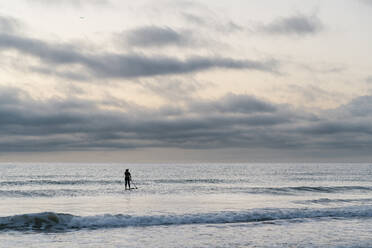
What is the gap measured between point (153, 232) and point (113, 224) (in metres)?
2.79

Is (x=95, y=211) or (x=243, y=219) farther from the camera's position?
(x=95, y=211)

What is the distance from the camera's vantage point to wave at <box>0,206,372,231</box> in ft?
61.1

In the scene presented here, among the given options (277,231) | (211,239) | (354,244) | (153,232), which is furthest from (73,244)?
(354,244)

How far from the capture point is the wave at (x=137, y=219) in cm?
1862

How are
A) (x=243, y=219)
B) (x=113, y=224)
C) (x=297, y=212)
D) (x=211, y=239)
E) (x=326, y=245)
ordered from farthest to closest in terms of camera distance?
1. (x=297, y=212)
2. (x=243, y=219)
3. (x=113, y=224)
4. (x=211, y=239)
5. (x=326, y=245)

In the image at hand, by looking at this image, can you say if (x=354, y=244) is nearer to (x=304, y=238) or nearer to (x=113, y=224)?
(x=304, y=238)

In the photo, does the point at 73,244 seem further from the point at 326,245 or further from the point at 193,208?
the point at 193,208

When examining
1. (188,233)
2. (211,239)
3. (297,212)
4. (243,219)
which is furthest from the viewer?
(297,212)

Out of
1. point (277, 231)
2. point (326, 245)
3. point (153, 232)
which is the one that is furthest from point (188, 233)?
point (326, 245)

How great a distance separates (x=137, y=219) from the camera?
64.7ft

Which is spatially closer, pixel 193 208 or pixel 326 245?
pixel 326 245

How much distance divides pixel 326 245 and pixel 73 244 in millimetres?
9141

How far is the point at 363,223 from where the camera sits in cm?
1947

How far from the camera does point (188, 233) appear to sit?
16.6m
